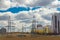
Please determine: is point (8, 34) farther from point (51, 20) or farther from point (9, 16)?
point (51, 20)

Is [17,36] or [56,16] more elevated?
[56,16]

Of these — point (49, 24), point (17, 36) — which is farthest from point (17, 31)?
point (49, 24)

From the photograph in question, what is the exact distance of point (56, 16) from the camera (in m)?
5.70

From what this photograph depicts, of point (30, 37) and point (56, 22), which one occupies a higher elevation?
point (56, 22)

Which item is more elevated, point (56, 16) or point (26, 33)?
point (56, 16)

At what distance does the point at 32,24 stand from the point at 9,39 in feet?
2.71

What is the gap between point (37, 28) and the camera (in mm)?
5781

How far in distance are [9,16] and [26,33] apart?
0.73 metres

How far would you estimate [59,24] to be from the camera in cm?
574

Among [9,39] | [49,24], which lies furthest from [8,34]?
[49,24]

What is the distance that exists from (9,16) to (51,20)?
4.23 ft

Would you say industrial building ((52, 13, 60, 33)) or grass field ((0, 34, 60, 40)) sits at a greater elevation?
industrial building ((52, 13, 60, 33))

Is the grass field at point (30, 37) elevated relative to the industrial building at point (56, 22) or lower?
lower

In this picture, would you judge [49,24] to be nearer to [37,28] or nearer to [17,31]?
[37,28]
